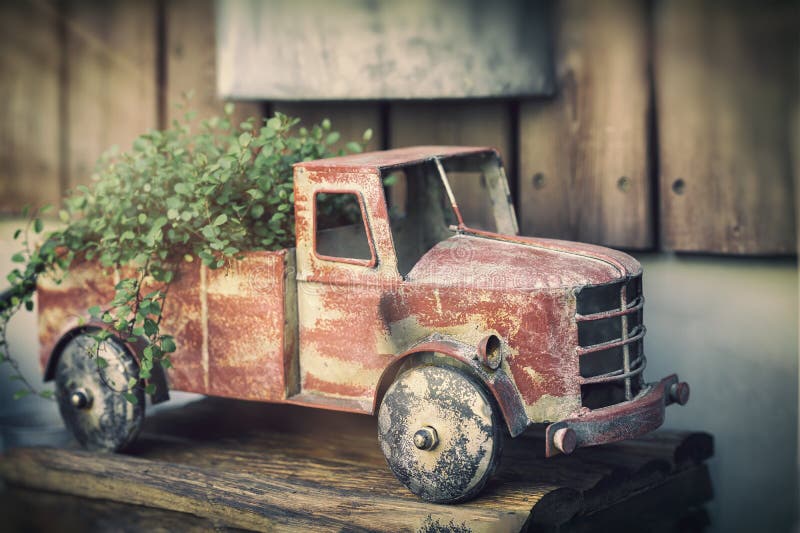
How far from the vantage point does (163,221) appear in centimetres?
310

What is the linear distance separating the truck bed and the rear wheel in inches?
4.0

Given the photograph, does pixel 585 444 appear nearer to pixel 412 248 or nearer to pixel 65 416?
pixel 412 248

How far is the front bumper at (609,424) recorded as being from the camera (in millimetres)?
2668

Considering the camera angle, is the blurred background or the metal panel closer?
the blurred background

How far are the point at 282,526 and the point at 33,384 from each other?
7.36ft

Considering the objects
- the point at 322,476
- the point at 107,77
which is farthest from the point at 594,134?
the point at 107,77

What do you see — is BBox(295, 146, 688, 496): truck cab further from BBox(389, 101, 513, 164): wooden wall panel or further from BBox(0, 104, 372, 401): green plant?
BBox(389, 101, 513, 164): wooden wall panel

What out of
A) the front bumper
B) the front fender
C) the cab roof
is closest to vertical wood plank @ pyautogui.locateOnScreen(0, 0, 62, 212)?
the cab roof

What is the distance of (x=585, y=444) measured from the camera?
8.84ft

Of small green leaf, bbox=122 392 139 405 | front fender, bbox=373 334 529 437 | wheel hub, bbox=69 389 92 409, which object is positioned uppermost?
front fender, bbox=373 334 529 437

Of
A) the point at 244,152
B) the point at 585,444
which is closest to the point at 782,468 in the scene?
the point at 585,444

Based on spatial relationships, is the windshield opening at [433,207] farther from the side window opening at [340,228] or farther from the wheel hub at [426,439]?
the wheel hub at [426,439]

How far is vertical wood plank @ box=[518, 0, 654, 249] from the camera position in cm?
358

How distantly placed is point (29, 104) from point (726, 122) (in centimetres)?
302
